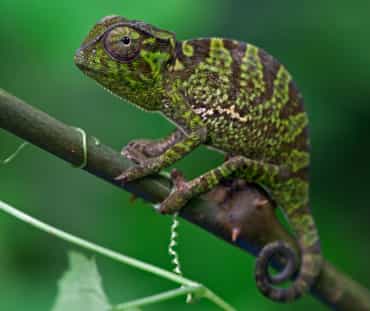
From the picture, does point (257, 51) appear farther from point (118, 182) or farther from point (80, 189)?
point (80, 189)

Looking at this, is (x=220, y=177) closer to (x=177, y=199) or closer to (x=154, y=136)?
(x=177, y=199)

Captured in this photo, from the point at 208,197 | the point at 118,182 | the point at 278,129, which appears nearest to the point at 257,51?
the point at 278,129

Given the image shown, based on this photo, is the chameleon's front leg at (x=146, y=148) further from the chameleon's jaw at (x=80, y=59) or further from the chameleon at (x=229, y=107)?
the chameleon's jaw at (x=80, y=59)

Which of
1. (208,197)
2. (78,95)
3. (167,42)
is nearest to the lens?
(208,197)

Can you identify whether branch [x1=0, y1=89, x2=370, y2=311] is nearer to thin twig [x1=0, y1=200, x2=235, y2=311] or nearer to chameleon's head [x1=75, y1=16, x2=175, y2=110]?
thin twig [x1=0, y1=200, x2=235, y2=311]

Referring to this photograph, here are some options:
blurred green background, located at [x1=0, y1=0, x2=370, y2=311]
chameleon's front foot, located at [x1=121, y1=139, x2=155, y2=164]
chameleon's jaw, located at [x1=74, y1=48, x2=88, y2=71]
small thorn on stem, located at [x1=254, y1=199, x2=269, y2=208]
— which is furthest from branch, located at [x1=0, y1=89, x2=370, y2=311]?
blurred green background, located at [x1=0, y1=0, x2=370, y2=311]

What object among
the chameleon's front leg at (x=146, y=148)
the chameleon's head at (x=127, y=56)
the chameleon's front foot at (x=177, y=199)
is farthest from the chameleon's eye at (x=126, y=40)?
the chameleon's front foot at (x=177, y=199)

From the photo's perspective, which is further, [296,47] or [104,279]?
[296,47]
